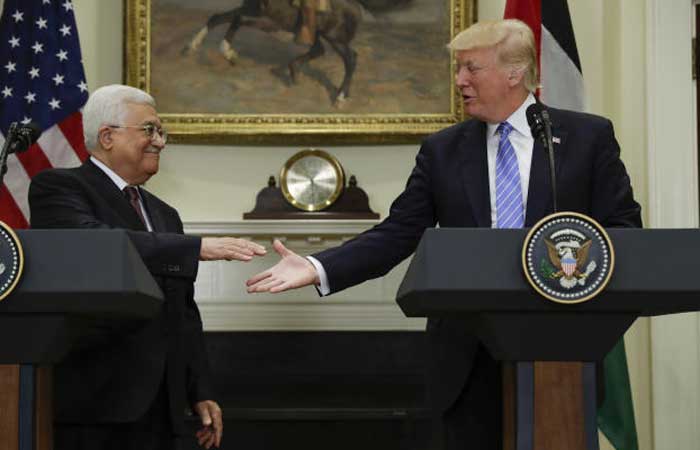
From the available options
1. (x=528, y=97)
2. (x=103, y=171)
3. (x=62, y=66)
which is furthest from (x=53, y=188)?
(x=62, y=66)

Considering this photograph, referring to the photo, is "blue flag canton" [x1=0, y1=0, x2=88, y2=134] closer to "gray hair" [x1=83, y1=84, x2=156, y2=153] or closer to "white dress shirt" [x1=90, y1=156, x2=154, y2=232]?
"gray hair" [x1=83, y1=84, x2=156, y2=153]

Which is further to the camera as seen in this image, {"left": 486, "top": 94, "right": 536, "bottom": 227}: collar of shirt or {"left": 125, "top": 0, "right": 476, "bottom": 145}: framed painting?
{"left": 125, "top": 0, "right": 476, "bottom": 145}: framed painting

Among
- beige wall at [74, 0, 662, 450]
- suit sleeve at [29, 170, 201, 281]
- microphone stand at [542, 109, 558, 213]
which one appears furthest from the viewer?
beige wall at [74, 0, 662, 450]

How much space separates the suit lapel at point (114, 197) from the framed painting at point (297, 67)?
9.28ft

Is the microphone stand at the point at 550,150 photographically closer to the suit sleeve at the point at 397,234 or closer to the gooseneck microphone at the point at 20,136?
the suit sleeve at the point at 397,234

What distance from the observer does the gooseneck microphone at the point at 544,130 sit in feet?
8.55

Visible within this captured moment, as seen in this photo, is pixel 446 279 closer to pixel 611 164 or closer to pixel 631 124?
pixel 611 164

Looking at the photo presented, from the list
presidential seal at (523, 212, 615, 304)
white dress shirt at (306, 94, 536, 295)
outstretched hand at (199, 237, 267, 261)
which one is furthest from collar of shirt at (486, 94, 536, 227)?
outstretched hand at (199, 237, 267, 261)

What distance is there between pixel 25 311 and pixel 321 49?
13.7 ft

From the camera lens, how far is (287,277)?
289cm

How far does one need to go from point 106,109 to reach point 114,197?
353 millimetres

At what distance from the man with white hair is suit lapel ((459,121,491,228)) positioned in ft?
2.08

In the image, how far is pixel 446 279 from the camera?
7.39 ft

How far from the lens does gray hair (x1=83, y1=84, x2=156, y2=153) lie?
11.5 feet
